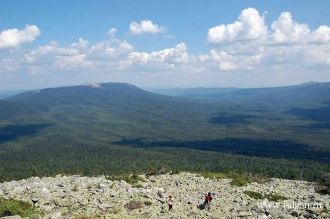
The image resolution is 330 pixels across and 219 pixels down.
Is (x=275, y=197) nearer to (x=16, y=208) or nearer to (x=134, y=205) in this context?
(x=134, y=205)

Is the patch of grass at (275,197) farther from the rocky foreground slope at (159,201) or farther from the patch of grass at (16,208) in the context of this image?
the patch of grass at (16,208)

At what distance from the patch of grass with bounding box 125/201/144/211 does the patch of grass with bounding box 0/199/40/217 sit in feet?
29.7

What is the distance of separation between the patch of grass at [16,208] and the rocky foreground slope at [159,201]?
107 cm

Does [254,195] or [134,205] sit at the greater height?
[134,205]

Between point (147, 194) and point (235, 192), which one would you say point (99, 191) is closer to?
point (147, 194)

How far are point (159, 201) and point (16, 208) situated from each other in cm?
1495

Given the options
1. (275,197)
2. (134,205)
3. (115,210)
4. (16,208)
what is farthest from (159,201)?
(275,197)

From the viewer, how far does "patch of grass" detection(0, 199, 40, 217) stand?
4050 centimetres

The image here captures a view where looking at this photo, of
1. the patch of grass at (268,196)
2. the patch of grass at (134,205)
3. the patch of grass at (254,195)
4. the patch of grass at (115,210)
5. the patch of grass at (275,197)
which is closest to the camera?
the patch of grass at (115,210)

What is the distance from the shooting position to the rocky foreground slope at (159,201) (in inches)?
1655

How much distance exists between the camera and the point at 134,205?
44250mm

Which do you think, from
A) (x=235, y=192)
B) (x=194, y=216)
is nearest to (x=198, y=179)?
(x=235, y=192)

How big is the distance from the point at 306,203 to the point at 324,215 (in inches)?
319

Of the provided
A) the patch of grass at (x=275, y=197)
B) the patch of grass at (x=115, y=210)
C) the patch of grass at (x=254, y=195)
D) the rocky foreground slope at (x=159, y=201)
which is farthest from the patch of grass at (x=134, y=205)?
the patch of grass at (x=275, y=197)
